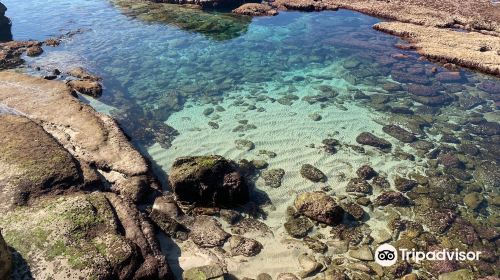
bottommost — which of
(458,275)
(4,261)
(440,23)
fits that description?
(458,275)

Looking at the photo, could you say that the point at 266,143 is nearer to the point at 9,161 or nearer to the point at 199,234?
the point at 199,234

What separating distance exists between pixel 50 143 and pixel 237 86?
42.5 feet

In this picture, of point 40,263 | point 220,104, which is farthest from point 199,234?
point 220,104

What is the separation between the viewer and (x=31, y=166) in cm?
1354

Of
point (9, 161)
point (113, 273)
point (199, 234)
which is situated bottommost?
point (199, 234)

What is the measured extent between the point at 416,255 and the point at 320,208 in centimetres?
354

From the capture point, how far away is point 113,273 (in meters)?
9.93

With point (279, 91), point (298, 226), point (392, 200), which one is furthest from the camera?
point (279, 91)

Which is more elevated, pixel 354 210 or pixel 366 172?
pixel 366 172

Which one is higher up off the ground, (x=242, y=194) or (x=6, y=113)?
(x=6, y=113)

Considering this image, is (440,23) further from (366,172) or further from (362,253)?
(362,253)

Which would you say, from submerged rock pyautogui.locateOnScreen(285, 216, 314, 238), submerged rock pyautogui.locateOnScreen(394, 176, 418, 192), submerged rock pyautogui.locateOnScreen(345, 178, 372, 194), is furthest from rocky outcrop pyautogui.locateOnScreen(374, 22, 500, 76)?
submerged rock pyautogui.locateOnScreen(285, 216, 314, 238)

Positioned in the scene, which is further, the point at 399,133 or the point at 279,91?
the point at 279,91

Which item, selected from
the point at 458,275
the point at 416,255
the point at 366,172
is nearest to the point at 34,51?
the point at 366,172
